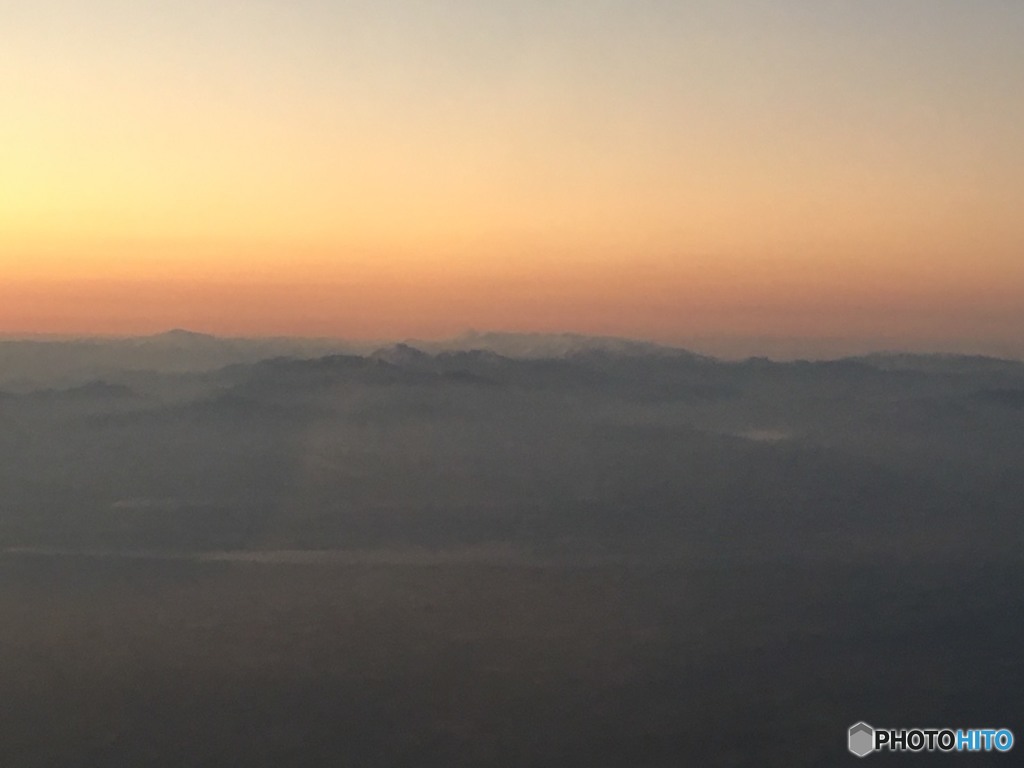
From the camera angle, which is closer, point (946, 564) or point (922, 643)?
point (922, 643)

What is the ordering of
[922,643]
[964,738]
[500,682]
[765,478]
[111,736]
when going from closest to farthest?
Answer: 1. [964,738]
2. [111,736]
3. [500,682]
4. [922,643]
5. [765,478]

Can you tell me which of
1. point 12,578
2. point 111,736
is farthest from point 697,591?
point 12,578

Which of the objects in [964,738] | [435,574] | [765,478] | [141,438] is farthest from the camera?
[141,438]

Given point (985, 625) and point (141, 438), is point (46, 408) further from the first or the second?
point (985, 625)
